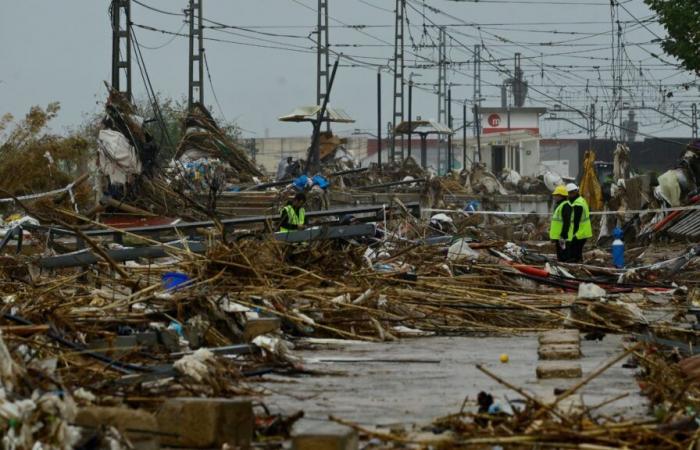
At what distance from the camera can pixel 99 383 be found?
8.40 m

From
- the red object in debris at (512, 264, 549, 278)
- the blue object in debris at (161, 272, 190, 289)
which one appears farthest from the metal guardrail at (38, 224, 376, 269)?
the red object in debris at (512, 264, 549, 278)

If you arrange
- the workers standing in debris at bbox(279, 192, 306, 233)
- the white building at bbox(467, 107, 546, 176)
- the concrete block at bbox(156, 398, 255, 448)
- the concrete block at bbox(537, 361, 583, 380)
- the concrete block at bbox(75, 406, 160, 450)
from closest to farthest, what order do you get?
the concrete block at bbox(75, 406, 160, 450) < the concrete block at bbox(156, 398, 255, 448) < the concrete block at bbox(537, 361, 583, 380) < the workers standing in debris at bbox(279, 192, 306, 233) < the white building at bbox(467, 107, 546, 176)

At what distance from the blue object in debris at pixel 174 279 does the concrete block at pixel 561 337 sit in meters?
3.28

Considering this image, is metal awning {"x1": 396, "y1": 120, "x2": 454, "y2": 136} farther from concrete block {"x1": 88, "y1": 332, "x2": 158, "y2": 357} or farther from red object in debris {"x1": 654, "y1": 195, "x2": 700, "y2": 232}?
concrete block {"x1": 88, "y1": 332, "x2": 158, "y2": 357}

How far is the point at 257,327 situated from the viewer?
11.3 metres

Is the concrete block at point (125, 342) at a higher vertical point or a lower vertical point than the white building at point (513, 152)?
lower

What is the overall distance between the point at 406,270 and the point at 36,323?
7.40 m

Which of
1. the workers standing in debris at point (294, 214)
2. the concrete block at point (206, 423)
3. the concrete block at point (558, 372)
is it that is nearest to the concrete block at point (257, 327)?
the concrete block at point (558, 372)

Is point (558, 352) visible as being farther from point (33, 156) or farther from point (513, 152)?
point (513, 152)

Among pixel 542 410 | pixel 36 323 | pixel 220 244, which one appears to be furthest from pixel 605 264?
pixel 542 410

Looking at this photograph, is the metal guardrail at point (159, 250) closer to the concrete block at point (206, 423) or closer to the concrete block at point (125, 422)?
the concrete block at point (206, 423)

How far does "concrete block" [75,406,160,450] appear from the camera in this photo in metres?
6.87

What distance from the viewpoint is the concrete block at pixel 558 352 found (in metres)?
11.1

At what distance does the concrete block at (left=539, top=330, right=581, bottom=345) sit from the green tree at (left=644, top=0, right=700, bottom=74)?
20621 mm
